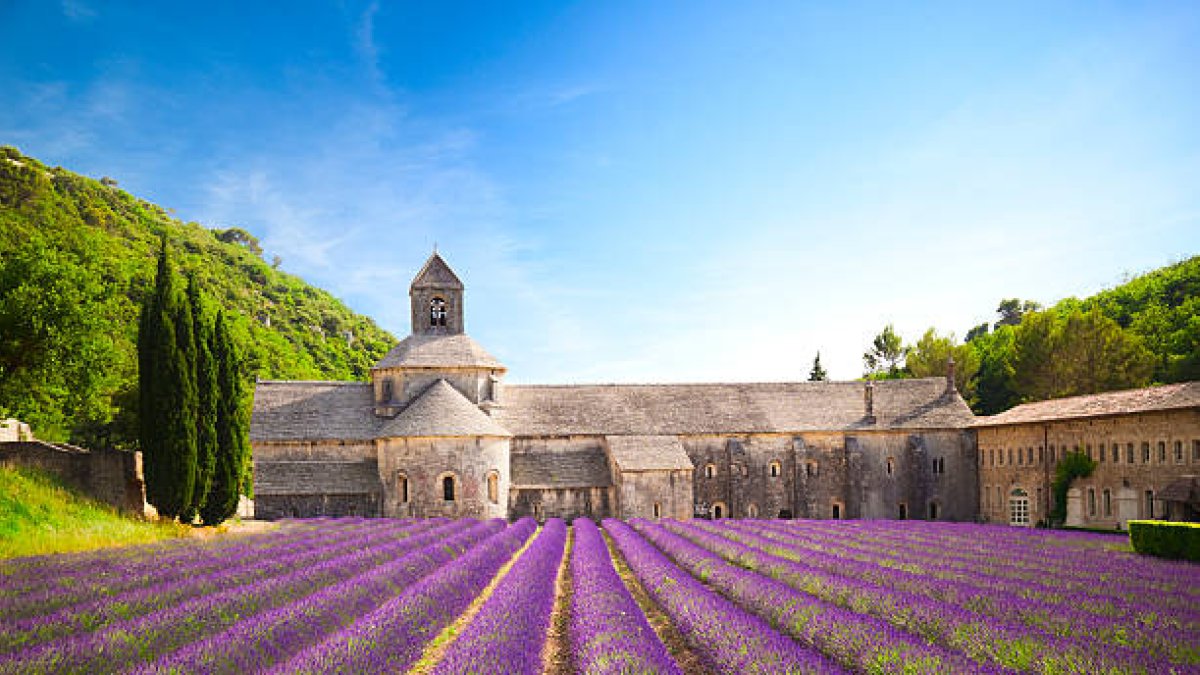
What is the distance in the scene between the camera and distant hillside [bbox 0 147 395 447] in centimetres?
2819

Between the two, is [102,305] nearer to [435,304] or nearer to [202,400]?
[202,400]

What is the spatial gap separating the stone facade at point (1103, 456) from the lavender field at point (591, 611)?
942 cm

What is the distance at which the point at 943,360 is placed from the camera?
6862 cm

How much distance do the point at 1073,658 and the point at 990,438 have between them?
3621cm

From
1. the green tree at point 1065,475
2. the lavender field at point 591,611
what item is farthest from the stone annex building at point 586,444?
the lavender field at point 591,611

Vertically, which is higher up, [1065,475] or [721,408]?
[721,408]

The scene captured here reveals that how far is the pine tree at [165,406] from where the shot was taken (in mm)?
27016

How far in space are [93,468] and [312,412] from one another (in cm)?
1432

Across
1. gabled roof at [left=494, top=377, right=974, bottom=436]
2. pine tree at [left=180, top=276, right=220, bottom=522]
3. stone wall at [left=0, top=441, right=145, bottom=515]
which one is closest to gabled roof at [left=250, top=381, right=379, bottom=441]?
gabled roof at [left=494, top=377, right=974, bottom=436]

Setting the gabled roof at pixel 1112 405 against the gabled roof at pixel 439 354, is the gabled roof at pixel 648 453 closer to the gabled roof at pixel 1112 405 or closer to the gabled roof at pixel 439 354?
the gabled roof at pixel 439 354

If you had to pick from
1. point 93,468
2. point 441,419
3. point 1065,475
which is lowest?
point 1065,475

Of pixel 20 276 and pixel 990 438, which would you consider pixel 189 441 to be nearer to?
pixel 20 276

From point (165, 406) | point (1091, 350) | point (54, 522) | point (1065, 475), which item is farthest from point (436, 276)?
point (1091, 350)

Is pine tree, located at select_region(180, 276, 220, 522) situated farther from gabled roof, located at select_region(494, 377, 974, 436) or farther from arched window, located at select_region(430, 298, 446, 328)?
gabled roof, located at select_region(494, 377, 974, 436)
